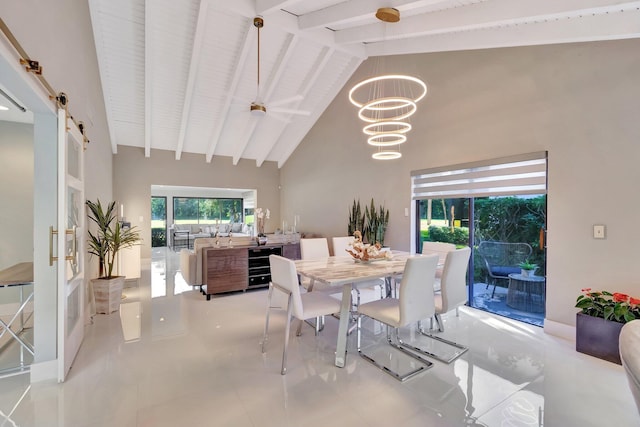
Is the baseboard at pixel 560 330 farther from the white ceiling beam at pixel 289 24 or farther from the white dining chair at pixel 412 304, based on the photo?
the white ceiling beam at pixel 289 24

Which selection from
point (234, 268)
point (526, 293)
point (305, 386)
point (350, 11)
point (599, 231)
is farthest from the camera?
point (234, 268)

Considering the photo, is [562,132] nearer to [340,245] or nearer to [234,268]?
[340,245]

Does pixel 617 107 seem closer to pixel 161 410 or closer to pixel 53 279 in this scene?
pixel 161 410

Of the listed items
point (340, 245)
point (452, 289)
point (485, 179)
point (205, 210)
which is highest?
point (485, 179)

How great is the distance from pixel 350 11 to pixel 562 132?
117 inches

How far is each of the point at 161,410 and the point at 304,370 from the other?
1.09m

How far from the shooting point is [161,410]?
80.8 inches

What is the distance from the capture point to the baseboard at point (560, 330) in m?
3.20

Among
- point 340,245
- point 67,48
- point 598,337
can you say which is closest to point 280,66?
point 67,48

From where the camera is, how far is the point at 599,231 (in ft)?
9.90

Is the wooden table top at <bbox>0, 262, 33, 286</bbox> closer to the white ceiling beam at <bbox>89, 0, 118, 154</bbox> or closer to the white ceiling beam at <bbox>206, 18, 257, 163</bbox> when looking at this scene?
the white ceiling beam at <bbox>206, 18, 257, 163</bbox>

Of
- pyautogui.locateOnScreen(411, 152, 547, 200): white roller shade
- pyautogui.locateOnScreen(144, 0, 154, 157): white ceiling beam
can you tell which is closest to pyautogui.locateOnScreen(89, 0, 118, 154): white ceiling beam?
pyautogui.locateOnScreen(144, 0, 154, 157): white ceiling beam

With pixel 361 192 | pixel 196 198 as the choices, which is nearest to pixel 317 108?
pixel 361 192

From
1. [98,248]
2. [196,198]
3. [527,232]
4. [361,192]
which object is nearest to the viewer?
[527,232]
